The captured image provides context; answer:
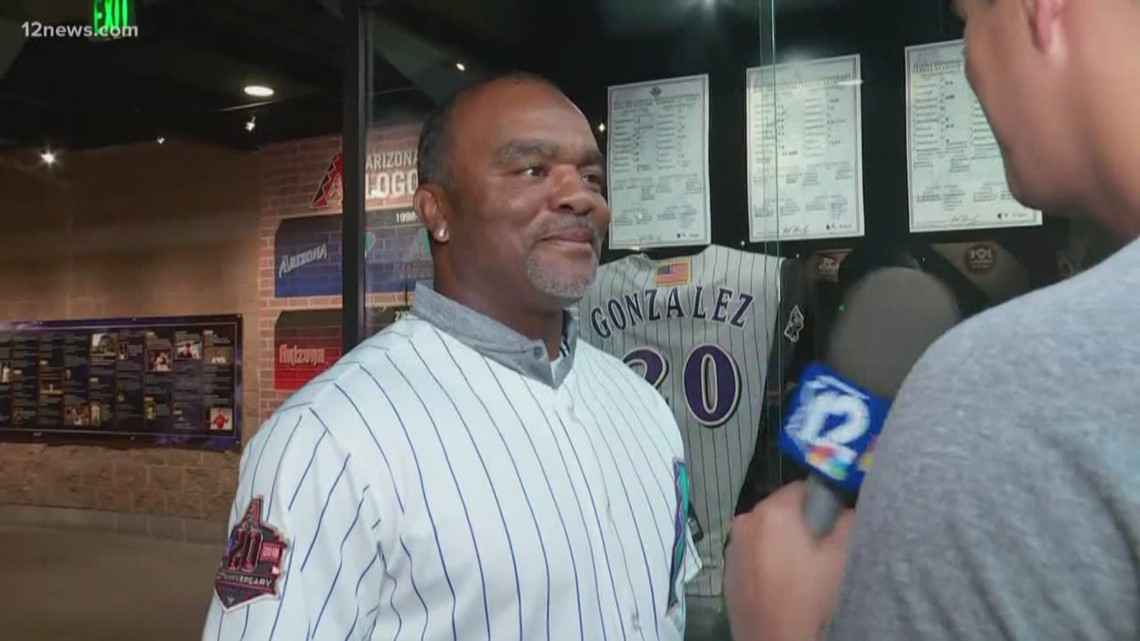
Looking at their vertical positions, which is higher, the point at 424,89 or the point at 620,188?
the point at 424,89

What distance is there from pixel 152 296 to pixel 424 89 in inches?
221

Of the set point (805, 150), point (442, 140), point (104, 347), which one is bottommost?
point (104, 347)

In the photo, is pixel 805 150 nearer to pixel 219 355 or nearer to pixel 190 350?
pixel 219 355

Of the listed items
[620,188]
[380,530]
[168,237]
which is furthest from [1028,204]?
[168,237]

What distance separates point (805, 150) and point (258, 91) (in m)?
4.70

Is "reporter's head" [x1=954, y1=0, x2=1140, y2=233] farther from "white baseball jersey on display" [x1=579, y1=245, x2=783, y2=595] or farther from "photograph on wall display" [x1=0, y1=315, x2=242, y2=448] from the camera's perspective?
"photograph on wall display" [x1=0, y1=315, x2=242, y2=448]

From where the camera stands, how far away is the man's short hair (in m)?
1.52

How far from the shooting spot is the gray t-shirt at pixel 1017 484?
15.1 inches

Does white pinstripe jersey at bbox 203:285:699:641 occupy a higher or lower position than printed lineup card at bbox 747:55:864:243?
lower

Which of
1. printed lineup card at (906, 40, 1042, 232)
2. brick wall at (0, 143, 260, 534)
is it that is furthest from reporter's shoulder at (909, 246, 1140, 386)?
brick wall at (0, 143, 260, 534)

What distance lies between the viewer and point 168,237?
279 inches

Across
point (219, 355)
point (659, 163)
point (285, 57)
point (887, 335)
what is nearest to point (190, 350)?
point (219, 355)

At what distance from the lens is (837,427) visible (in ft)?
1.91

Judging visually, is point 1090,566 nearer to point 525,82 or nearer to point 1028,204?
point 1028,204
